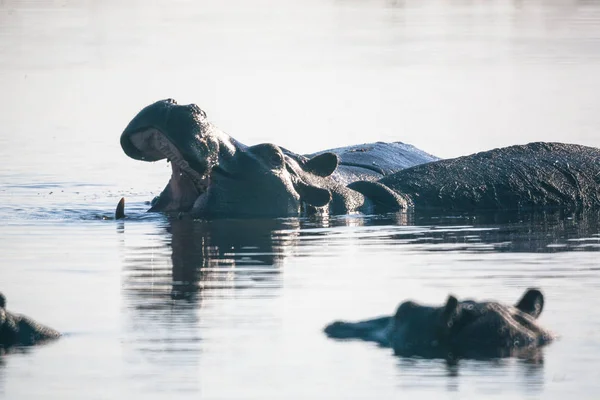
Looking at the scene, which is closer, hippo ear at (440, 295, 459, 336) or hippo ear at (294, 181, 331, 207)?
hippo ear at (440, 295, 459, 336)

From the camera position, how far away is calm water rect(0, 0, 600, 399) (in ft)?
33.3

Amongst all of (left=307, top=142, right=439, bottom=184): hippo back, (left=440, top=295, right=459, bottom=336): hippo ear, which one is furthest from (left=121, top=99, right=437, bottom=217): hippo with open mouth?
(left=440, top=295, right=459, bottom=336): hippo ear

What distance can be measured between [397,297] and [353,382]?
2.53 metres

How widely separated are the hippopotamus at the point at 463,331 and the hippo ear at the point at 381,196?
7727 millimetres

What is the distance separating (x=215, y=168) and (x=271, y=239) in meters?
1.55

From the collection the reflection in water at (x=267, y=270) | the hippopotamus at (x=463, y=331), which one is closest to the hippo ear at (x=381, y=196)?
the reflection in water at (x=267, y=270)

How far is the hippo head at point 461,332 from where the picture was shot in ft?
34.5

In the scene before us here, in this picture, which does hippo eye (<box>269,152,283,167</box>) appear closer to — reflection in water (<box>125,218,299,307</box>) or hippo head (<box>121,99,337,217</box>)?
hippo head (<box>121,99,337,217</box>)

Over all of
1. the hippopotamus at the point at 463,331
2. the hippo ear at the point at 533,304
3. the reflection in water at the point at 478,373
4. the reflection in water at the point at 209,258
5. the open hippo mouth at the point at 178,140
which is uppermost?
the open hippo mouth at the point at 178,140

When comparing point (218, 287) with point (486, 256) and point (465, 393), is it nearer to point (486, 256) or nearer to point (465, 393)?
point (486, 256)

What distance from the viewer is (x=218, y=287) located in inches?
507

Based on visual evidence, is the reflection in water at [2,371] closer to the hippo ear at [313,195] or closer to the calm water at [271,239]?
the calm water at [271,239]

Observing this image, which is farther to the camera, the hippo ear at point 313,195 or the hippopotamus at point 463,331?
the hippo ear at point 313,195

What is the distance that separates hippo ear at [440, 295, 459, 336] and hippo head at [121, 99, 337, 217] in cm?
648
